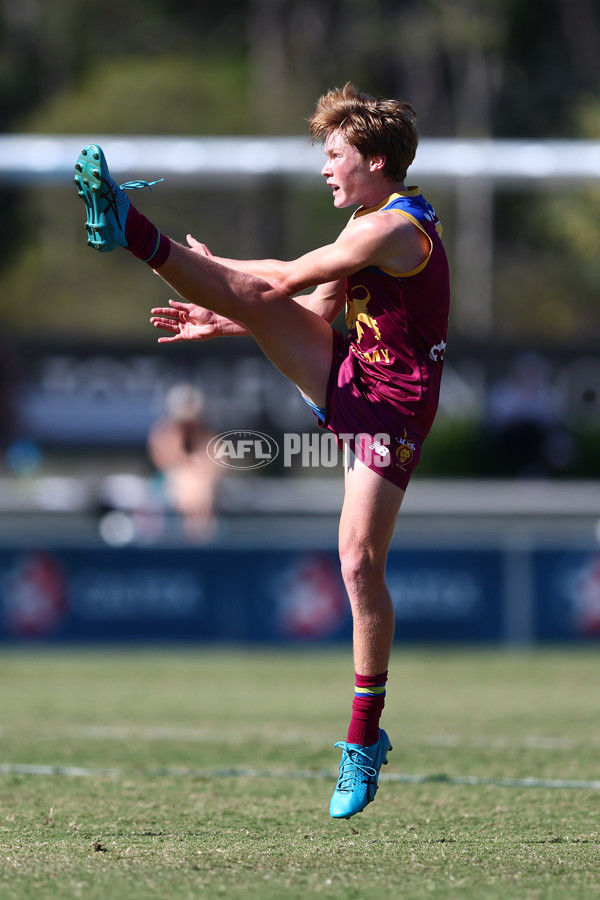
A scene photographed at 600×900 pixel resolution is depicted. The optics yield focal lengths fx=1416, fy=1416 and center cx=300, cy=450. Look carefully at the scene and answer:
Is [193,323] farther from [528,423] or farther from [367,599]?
[528,423]

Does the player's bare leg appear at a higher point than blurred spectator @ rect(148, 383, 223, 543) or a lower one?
lower

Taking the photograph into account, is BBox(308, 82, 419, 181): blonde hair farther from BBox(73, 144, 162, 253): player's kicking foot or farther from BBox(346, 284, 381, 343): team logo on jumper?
BBox(73, 144, 162, 253): player's kicking foot

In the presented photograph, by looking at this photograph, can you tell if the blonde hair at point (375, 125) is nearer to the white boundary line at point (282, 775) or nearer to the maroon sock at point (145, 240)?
the maroon sock at point (145, 240)

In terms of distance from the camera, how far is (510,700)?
30.3 ft

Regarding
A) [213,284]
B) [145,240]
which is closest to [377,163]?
[213,284]

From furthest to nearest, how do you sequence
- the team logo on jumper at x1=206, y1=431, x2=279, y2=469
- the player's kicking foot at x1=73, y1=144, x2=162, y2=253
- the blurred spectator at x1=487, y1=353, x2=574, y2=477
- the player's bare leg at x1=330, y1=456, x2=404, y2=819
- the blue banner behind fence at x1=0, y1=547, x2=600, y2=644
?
the blurred spectator at x1=487, y1=353, x2=574, y2=477 < the blue banner behind fence at x1=0, y1=547, x2=600, y2=644 < the team logo on jumper at x1=206, y1=431, x2=279, y2=469 < the player's bare leg at x1=330, y1=456, x2=404, y2=819 < the player's kicking foot at x1=73, y1=144, x2=162, y2=253

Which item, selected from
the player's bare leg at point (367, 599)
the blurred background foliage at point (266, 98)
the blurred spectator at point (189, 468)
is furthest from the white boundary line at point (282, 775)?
the blurred background foliage at point (266, 98)

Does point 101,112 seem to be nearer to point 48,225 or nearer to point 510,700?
point 48,225

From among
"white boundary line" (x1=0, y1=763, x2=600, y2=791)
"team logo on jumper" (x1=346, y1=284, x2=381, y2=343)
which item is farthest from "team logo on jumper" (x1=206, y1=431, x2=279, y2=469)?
"white boundary line" (x1=0, y1=763, x2=600, y2=791)

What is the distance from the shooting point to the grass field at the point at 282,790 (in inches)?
151

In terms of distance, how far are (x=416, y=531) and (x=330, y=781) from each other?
638 cm

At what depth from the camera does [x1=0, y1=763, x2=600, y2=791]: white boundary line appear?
566cm

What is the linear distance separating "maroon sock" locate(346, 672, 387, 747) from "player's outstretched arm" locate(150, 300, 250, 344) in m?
1.26

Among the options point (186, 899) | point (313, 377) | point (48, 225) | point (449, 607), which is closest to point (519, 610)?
point (449, 607)
